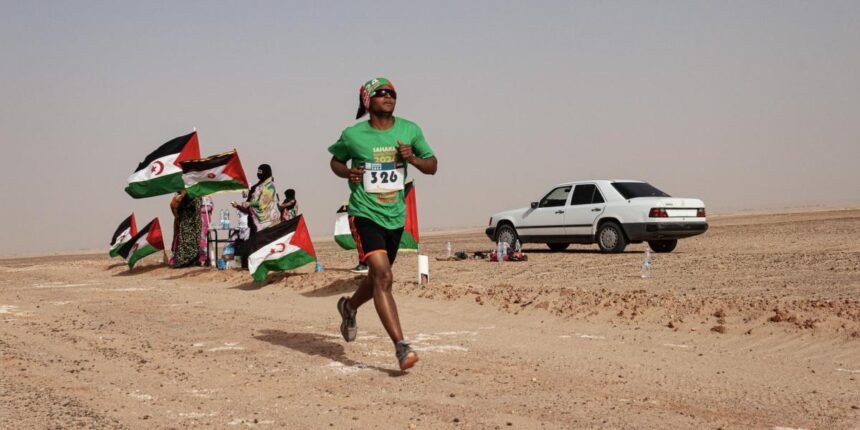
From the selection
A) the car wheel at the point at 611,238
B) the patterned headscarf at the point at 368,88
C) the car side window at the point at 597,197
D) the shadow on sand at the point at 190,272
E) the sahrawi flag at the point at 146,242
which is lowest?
the shadow on sand at the point at 190,272

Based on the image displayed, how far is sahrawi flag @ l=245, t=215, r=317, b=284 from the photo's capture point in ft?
48.3

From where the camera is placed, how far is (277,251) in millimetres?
14789

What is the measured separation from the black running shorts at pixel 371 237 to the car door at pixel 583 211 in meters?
13.5

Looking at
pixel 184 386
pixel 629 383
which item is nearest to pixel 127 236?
pixel 184 386

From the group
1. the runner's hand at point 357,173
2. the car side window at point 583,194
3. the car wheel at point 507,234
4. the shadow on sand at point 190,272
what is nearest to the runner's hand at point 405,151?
the runner's hand at point 357,173

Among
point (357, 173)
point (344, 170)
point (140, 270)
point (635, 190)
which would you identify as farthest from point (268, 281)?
point (357, 173)

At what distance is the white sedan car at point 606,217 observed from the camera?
1867 centimetres

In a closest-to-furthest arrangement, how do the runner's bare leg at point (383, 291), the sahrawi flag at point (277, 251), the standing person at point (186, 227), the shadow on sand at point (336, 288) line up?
1. the runner's bare leg at point (383, 291)
2. the shadow on sand at point (336, 288)
3. the sahrawi flag at point (277, 251)
4. the standing person at point (186, 227)

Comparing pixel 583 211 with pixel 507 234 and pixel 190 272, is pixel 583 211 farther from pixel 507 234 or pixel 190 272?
pixel 190 272

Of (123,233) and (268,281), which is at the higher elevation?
(123,233)

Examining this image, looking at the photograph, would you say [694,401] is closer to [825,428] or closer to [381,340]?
[825,428]

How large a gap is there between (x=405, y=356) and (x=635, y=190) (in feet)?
47.2

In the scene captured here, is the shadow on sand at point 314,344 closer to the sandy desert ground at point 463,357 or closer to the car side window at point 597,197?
the sandy desert ground at point 463,357

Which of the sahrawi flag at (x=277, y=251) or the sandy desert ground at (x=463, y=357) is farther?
the sahrawi flag at (x=277, y=251)
